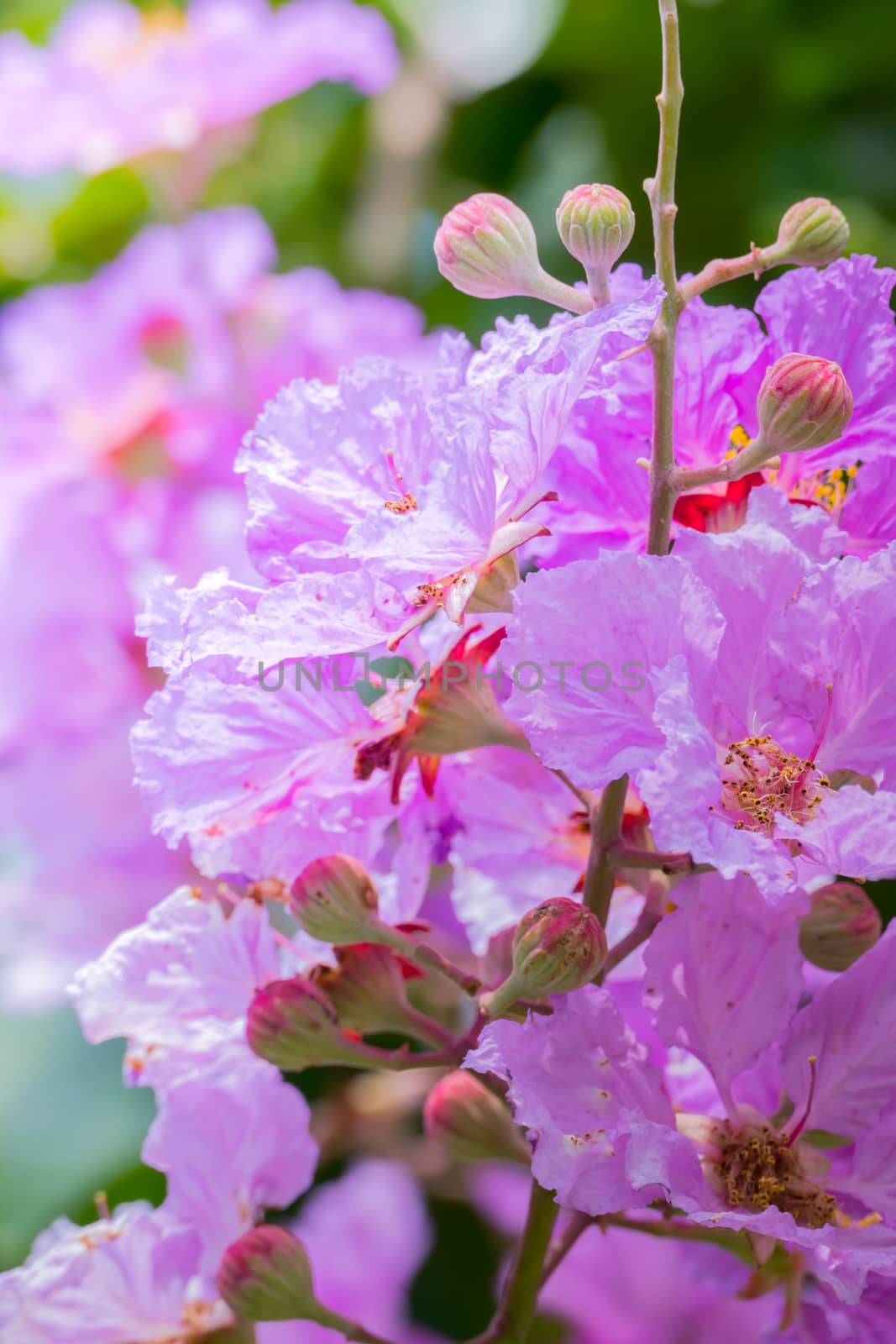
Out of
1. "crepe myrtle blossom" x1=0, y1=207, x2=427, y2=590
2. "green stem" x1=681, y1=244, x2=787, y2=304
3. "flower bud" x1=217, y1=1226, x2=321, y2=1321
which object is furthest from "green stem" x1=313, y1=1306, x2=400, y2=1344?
"crepe myrtle blossom" x1=0, y1=207, x2=427, y2=590

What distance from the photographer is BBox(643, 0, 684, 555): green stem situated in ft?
1.35

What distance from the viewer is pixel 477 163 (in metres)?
1.25

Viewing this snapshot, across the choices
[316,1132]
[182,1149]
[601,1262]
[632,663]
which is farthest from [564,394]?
[316,1132]

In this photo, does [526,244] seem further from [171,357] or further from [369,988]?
[171,357]

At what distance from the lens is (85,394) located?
95cm

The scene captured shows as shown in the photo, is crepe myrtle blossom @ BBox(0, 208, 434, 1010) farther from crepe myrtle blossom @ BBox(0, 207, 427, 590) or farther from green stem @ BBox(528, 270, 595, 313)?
green stem @ BBox(528, 270, 595, 313)

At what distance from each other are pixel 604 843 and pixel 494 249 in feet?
0.56

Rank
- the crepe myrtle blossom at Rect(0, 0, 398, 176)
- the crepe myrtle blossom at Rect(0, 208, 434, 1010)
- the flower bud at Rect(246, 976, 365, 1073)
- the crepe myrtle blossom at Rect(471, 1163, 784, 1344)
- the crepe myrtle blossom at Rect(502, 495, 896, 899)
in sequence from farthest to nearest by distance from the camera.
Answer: the crepe myrtle blossom at Rect(0, 0, 398, 176), the crepe myrtle blossom at Rect(0, 208, 434, 1010), the crepe myrtle blossom at Rect(471, 1163, 784, 1344), the flower bud at Rect(246, 976, 365, 1073), the crepe myrtle blossom at Rect(502, 495, 896, 899)

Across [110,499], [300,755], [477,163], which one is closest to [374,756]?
[300,755]

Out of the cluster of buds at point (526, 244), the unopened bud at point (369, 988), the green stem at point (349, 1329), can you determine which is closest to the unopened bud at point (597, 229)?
the cluster of buds at point (526, 244)

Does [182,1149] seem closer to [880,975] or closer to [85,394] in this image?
[880,975]

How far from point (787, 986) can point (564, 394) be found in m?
0.18

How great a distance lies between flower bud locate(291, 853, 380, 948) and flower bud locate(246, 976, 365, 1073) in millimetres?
24

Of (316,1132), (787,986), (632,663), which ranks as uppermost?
(632,663)
